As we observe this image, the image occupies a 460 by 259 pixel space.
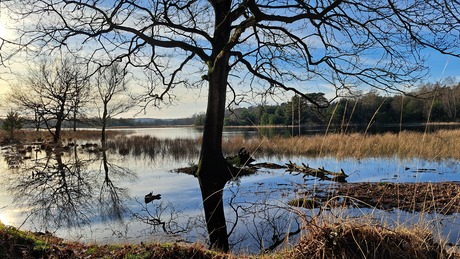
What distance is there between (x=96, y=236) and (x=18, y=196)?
472 cm

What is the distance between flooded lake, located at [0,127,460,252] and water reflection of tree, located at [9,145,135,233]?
0.02m

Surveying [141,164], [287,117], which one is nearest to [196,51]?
[141,164]

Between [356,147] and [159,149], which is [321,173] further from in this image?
[159,149]

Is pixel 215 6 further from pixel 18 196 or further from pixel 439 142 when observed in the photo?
pixel 439 142

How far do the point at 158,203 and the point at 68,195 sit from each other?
8.95 feet

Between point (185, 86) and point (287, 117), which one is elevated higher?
point (185, 86)

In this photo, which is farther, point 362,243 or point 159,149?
point 159,149

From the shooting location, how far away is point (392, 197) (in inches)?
272

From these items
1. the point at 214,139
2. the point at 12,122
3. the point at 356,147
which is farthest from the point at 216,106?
the point at 12,122

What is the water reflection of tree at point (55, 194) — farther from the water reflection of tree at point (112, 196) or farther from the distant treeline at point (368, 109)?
the distant treeline at point (368, 109)

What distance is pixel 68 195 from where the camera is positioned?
8.64 metres

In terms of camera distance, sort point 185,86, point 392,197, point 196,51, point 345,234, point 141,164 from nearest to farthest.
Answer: point 345,234 → point 392,197 → point 196,51 → point 185,86 → point 141,164

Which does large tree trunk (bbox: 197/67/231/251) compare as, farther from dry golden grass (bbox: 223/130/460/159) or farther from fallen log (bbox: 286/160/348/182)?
dry golden grass (bbox: 223/130/460/159)

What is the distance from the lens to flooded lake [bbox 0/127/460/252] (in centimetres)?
493
